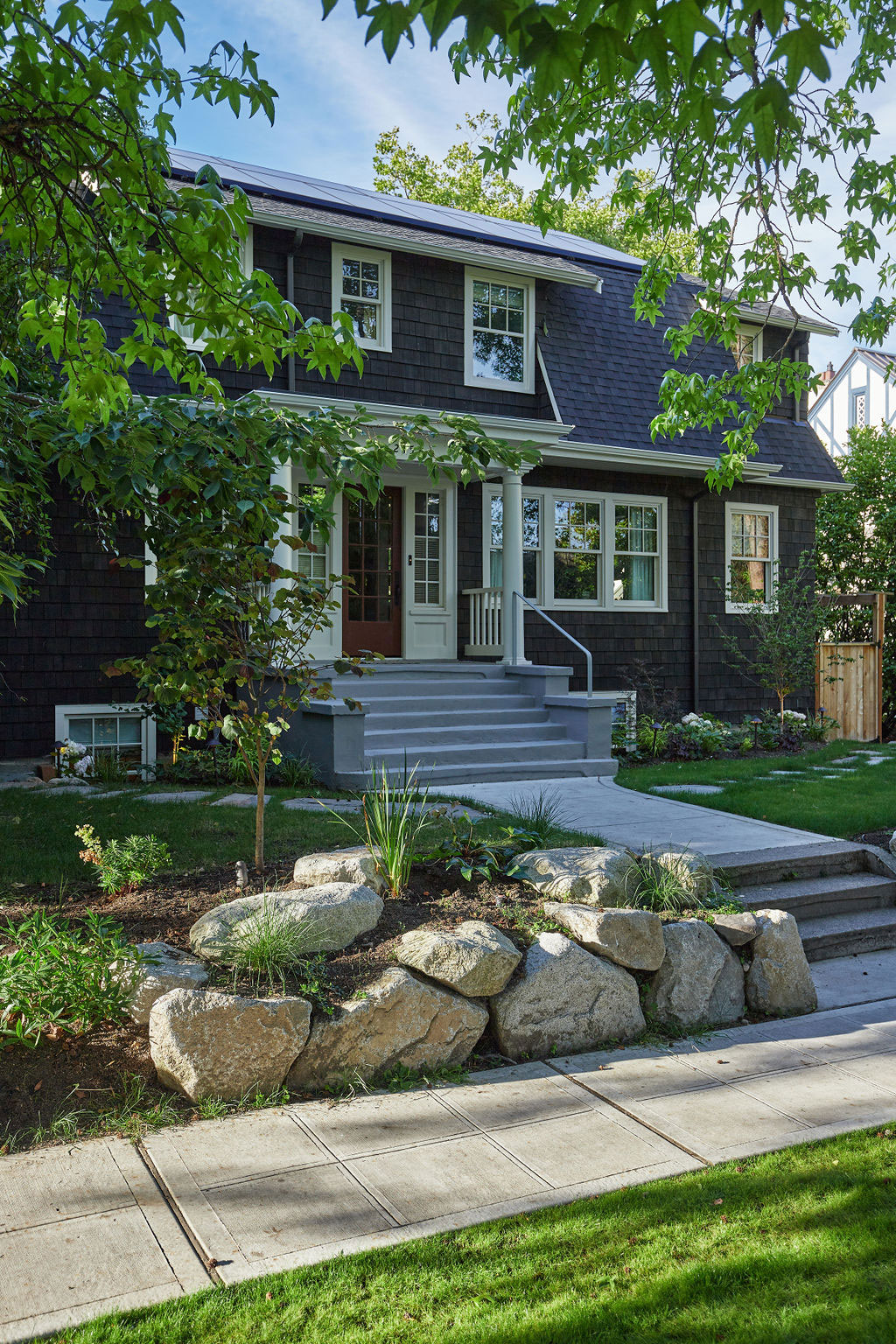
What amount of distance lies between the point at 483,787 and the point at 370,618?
13.2 feet

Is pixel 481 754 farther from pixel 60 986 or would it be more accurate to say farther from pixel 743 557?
pixel 743 557

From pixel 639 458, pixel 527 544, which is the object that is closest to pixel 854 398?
pixel 639 458

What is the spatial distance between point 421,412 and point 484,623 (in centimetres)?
318

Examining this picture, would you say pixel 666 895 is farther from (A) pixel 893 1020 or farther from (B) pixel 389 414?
(B) pixel 389 414

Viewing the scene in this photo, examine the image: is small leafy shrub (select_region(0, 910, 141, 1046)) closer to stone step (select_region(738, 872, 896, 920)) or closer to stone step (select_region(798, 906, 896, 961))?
stone step (select_region(738, 872, 896, 920))

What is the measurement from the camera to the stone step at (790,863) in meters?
5.72

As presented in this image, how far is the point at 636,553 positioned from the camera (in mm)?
13383

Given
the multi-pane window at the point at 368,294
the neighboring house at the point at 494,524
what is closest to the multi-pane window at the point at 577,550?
the neighboring house at the point at 494,524

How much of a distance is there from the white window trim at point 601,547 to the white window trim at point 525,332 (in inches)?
48.7

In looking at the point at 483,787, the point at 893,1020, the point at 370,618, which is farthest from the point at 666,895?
the point at 370,618

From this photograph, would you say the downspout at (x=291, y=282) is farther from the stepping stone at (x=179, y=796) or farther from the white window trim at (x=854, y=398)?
the white window trim at (x=854, y=398)

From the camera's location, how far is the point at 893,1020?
4469 mm

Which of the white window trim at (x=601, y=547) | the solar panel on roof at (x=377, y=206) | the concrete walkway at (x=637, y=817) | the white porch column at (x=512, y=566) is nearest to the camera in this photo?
the concrete walkway at (x=637, y=817)

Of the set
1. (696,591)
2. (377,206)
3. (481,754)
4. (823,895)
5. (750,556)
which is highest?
(377,206)
